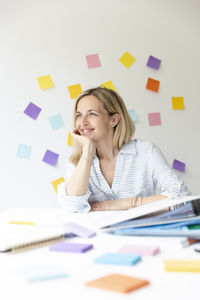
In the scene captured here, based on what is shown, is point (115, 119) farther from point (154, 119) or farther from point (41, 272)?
point (41, 272)

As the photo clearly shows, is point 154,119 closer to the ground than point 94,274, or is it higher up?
higher up

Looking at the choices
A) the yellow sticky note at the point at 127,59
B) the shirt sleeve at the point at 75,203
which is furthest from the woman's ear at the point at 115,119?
the yellow sticky note at the point at 127,59

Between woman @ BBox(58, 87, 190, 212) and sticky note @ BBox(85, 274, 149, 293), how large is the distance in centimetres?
90

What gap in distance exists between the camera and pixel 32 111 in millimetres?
2605

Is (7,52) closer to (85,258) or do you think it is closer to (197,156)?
(197,156)

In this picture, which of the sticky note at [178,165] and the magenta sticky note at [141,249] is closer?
the magenta sticky note at [141,249]

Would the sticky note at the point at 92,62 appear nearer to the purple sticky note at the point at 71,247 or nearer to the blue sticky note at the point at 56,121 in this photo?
the blue sticky note at the point at 56,121

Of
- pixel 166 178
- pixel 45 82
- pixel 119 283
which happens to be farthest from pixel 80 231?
pixel 45 82

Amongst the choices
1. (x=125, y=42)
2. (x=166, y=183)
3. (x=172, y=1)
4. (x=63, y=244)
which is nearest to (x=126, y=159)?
(x=166, y=183)

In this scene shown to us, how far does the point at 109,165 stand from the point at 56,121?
94 centimetres

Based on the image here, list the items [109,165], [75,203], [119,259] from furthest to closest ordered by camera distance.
→ [109,165] < [75,203] < [119,259]

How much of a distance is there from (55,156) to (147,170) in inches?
39.3

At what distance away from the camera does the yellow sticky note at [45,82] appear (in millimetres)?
2621

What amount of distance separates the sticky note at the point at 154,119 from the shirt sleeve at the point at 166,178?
907 mm
